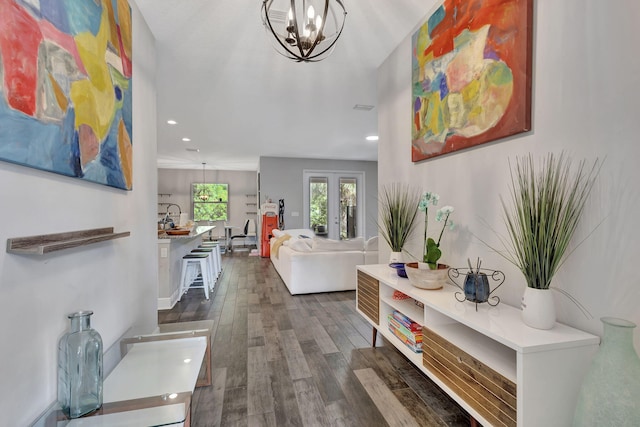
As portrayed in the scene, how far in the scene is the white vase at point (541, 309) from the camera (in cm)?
116

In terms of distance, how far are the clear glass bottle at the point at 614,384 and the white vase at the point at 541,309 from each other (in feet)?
0.64

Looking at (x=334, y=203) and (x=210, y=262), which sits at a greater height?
(x=334, y=203)

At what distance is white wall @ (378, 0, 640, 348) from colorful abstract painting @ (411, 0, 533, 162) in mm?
71

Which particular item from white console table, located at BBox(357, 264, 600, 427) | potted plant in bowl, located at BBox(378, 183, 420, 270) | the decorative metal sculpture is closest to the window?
potted plant in bowl, located at BBox(378, 183, 420, 270)

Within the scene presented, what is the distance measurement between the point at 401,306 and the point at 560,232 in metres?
1.11

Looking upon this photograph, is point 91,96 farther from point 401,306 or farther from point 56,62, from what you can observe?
point 401,306

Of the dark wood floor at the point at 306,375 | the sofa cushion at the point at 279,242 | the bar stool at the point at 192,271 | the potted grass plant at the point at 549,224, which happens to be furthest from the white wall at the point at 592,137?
the sofa cushion at the point at 279,242

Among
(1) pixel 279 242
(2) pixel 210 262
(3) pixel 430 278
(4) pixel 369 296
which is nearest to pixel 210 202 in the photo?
(1) pixel 279 242

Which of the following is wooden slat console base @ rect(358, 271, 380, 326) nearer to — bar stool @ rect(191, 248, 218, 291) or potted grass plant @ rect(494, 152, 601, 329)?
potted grass plant @ rect(494, 152, 601, 329)

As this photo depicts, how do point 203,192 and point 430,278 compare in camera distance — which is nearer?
point 430,278

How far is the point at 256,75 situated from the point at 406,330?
9.23 ft

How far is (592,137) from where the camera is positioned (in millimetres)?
1130

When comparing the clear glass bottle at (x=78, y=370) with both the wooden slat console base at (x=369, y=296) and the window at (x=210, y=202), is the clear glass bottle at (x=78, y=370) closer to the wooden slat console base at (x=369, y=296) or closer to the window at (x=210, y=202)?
the wooden slat console base at (x=369, y=296)

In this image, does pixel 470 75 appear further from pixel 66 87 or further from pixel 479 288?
pixel 66 87
